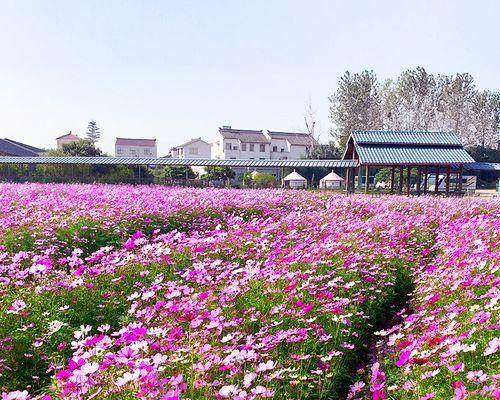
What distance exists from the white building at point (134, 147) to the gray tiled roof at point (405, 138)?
5649 centimetres

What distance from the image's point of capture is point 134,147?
7906cm

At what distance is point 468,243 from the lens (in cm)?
631

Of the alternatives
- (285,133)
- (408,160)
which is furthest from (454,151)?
(285,133)

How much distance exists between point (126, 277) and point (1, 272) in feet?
4.73

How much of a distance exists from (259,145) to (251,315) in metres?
64.1

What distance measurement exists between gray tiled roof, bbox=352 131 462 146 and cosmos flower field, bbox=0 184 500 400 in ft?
65.3

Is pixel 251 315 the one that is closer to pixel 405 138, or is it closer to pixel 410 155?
pixel 410 155

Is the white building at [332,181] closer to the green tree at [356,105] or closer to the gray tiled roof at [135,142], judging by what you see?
the green tree at [356,105]

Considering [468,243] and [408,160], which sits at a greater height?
[408,160]

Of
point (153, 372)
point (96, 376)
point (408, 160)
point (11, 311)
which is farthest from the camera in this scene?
point (408, 160)

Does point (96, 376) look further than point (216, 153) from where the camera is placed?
No

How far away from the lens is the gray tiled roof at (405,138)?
27.7 metres

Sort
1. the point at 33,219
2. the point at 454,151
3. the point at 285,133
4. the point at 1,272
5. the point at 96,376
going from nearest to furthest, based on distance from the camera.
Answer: the point at 96,376, the point at 1,272, the point at 33,219, the point at 454,151, the point at 285,133

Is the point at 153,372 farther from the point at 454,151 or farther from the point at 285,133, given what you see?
the point at 285,133
